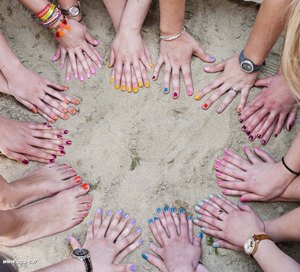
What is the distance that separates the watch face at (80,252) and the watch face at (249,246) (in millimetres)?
560

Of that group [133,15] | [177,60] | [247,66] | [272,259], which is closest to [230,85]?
[247,66]

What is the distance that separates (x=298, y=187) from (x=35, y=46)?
126 cm

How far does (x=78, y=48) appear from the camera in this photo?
2352 mm

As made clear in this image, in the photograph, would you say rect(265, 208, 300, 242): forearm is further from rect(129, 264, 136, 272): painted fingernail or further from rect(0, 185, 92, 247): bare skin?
rect(0, 185, 92, 247): bare skin

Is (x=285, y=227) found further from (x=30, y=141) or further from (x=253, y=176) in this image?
(x=30, y=141)

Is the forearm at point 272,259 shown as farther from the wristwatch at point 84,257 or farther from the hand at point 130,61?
the hand at point 130,61

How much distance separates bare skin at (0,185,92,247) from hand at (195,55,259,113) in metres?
0.61

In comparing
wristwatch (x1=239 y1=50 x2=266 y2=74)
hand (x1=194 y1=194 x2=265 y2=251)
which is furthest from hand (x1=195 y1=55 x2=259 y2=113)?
hand (x1=194 y1=194 x2=265 y2=251)

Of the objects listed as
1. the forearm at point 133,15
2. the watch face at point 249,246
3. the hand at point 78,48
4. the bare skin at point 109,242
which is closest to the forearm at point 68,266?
the bare skin at point 109,242

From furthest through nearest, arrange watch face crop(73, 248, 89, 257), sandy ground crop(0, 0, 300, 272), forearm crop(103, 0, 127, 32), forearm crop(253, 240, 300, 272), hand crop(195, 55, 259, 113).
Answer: forearm crop(103, 0, 127, 32) → hand crop(195, 55, 259, 113) → sandy ground crop(0, 0, 300, 272) → watch face crop(73, 248, 89, 257) → forearm crop(253, 240, 300, 272)

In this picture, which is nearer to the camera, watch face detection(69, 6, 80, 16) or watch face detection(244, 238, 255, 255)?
watch face detection(244, 238, 255, 255)

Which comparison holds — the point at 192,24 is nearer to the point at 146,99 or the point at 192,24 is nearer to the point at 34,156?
the point at 146,99

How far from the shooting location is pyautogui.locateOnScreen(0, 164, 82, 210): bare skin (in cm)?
203

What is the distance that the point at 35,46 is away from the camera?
2428 millimetres
